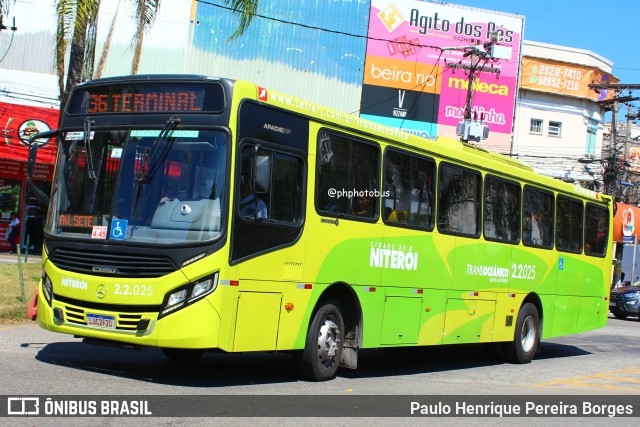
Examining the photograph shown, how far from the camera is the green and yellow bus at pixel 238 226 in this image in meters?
8.62

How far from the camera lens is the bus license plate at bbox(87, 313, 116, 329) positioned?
8.70 meters

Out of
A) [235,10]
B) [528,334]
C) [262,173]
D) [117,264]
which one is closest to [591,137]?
[235,10]

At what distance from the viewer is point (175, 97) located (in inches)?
358

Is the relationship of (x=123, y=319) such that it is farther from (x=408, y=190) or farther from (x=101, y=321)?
(x=408, y=190)

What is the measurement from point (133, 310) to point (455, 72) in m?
31.8

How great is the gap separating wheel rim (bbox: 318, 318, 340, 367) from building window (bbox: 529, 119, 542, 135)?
40.2 metres

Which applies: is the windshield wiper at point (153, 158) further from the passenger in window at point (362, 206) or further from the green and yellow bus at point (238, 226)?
the passenger in window at point (362, 206)

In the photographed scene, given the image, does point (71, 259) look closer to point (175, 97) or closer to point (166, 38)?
point (175, 97)

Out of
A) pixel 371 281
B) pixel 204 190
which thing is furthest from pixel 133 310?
pixel 371 281

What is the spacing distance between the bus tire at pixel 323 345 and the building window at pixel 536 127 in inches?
1578

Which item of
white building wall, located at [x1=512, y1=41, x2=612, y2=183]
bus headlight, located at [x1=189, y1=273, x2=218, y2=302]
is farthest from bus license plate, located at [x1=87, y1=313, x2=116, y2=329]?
white building wall, located at [x1=512, y1=41, x2=612, y2=183]

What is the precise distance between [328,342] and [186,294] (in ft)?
7.77

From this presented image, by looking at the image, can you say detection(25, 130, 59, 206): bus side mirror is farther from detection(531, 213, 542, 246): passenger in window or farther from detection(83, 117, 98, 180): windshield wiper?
detection(531, 213, 542, 246): passenger in window

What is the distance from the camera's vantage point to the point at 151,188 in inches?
344
